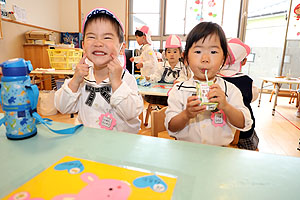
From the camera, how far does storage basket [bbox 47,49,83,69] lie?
3.41 meters

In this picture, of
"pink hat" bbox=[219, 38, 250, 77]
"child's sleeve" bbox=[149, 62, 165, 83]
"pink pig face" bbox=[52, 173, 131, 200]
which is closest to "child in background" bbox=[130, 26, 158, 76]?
"child's sleeve" bbox=[149, 62, 165, 83]

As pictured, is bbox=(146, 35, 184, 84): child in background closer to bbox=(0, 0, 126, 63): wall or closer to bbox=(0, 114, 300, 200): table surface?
bbox=(0, 114, 300, 200): table surface

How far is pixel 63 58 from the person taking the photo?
3.45m

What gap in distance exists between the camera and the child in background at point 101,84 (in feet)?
3.14

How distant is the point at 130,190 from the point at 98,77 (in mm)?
858

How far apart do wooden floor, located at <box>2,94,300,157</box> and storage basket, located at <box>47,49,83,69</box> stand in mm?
921

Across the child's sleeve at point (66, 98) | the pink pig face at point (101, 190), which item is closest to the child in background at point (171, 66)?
the child's sleeve at point (66, 98)

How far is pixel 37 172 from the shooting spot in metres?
0.48

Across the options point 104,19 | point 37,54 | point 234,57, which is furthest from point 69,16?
point 104,19

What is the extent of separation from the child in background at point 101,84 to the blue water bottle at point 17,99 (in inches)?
12.3

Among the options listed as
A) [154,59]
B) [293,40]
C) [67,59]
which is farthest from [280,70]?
[67,59]

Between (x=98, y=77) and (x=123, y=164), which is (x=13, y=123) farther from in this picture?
(x=98, y=77)

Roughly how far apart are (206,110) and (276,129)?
3038 millimetres

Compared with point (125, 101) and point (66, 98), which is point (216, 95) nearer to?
point (125, 101)
